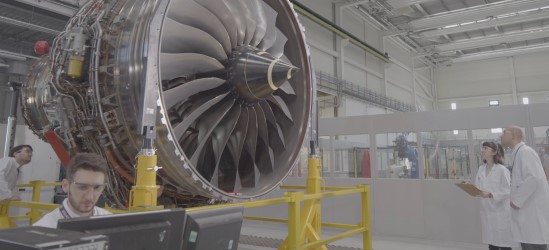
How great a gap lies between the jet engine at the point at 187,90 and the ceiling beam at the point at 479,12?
28.9ft

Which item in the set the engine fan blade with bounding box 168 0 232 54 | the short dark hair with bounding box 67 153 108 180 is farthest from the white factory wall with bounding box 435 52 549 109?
the short dark hair with bounding box 67 153 108 180

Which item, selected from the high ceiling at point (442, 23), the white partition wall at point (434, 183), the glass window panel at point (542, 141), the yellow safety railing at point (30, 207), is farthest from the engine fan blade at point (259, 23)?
the glass window panel at point (542, 141)

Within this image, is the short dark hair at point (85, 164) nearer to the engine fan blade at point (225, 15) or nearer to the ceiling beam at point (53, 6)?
the engine fan blade at point (225, 15)

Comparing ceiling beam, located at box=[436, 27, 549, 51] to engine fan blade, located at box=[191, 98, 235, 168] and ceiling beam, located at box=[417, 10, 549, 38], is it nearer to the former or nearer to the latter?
ceiling beam, located at box=[417, 10, 549, 38]

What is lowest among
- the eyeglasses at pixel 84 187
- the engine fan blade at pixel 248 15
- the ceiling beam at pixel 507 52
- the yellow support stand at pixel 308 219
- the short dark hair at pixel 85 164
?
the yellow support stand at pixel 308 219

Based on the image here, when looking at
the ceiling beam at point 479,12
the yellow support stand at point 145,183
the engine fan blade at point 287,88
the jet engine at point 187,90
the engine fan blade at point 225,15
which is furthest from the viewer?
the ceiling beam at point 479,12

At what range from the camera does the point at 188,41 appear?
2574mm

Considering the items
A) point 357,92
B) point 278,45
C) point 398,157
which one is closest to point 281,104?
point 278,45

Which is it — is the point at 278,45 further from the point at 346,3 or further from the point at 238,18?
the point at 346,3

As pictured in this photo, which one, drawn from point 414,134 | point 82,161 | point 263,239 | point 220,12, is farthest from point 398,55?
point 82,161

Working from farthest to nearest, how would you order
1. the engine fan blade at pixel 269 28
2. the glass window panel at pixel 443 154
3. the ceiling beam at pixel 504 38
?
the ceiling beam at pixel 504 38
the glass window panel at pixel 443 154
the engine fan blade at pixel 269 28

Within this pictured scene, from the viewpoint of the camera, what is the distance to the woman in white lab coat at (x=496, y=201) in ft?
12.9

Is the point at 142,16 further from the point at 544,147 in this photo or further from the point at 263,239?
the point at 544,147

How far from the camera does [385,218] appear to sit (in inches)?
258
